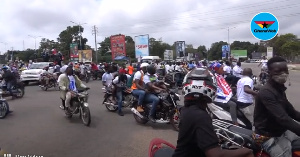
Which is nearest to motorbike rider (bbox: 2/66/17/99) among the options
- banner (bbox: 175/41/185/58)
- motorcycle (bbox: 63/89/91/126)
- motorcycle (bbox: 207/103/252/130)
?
motorcycle (bbox: 63/89/91/126)

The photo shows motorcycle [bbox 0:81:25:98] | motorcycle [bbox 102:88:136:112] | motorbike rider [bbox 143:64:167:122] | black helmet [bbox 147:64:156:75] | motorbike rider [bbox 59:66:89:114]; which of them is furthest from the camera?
motorcycle [bbox 0:81:25:98]

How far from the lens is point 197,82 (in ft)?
9.73

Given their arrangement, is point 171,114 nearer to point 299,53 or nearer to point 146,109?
point 146,109

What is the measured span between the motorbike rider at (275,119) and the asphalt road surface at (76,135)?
9.16ft

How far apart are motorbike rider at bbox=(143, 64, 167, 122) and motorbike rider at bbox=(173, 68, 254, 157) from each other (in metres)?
4.95

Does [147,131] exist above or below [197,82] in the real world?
below

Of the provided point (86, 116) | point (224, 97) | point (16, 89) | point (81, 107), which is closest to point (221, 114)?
point (224, 97)

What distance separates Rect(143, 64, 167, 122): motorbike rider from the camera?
7637mm

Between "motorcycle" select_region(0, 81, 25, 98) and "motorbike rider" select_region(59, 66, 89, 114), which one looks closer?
"motorbike rider" select_region(59, 66, 89, 114)

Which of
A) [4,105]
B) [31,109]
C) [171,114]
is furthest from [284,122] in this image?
[31,109]

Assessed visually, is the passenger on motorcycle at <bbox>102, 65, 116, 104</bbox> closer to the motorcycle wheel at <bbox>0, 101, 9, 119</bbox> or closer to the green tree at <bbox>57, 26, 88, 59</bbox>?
the motorcycle wheel at <bbox>0, 101, 9, 119</bbox>

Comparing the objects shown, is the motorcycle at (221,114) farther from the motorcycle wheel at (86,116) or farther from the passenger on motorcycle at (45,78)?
the passenger on motorcycle at (45,78)

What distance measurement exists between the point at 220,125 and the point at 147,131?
3.30 m

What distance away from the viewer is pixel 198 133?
2.26m
